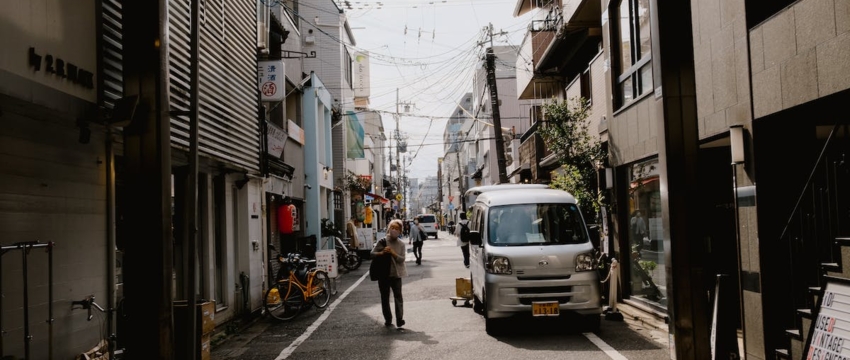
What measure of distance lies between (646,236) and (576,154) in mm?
3320

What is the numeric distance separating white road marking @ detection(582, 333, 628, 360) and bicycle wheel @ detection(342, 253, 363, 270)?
627 inches

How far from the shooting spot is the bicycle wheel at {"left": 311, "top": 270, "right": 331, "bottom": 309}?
1355 centimetres

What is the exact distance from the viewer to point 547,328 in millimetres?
10844

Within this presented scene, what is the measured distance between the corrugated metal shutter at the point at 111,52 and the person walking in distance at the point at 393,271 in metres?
4.98

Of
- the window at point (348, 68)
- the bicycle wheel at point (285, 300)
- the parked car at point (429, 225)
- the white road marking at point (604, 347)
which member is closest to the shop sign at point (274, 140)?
the bicycle wheel at point (285, 300)

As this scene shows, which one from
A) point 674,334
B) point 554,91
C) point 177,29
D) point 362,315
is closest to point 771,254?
point 674,334

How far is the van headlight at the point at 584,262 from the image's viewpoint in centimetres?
1034

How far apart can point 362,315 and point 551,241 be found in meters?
4.17

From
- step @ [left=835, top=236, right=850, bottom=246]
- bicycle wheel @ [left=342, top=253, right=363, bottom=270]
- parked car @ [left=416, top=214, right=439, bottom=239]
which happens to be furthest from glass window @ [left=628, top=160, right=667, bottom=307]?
parked car @ [left=416, top=214, right=439, bottom=239]

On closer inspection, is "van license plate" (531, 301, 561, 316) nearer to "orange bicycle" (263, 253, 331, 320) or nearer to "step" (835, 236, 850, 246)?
"step" (835, 236, 850, 246)

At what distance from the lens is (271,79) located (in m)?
16.0

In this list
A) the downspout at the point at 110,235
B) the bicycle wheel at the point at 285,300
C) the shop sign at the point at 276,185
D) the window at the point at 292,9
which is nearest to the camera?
the downspout at the point at 110,235

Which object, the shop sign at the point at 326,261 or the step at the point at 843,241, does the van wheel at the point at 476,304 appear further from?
the step at the point at 843,241

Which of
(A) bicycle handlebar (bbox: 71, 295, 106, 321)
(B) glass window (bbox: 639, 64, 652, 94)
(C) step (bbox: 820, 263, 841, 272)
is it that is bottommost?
(A) bicycle handlebar (bbox: 71, 295, 106, 321)
